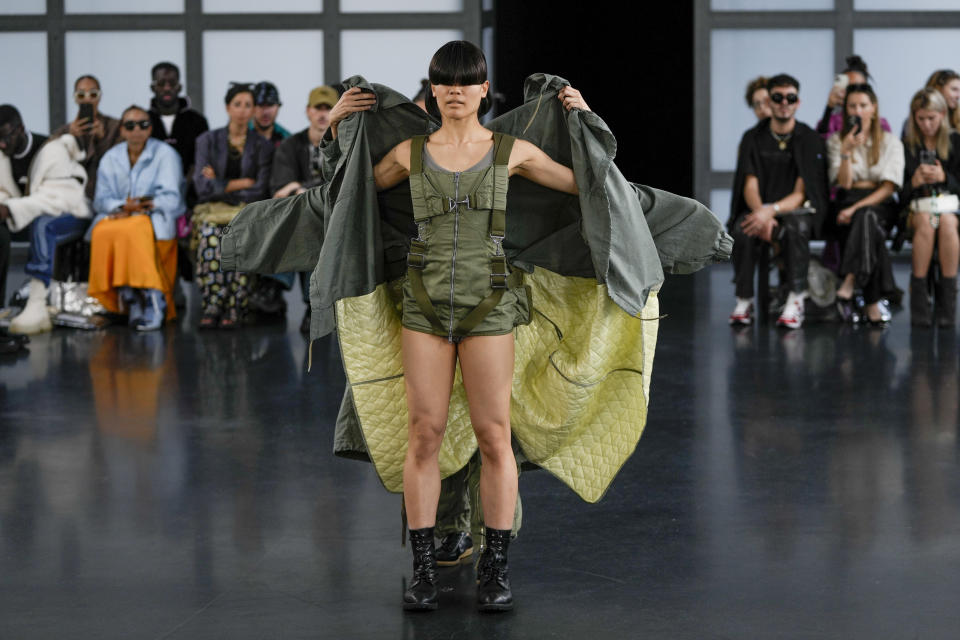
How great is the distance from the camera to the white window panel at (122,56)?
1091 cm

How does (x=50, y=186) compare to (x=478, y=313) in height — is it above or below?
above

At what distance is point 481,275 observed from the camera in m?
2.81

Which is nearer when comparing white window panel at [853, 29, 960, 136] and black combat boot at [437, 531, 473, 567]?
black combat boot at [437, 531, 473, 567]

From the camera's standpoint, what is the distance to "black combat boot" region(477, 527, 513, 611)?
281 cm

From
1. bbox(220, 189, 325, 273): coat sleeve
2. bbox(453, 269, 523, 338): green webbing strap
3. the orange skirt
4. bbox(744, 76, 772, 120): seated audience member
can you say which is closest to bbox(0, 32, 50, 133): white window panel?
the orange skirt

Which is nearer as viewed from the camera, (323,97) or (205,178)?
(323,97)

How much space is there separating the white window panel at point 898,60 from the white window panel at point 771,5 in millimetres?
358

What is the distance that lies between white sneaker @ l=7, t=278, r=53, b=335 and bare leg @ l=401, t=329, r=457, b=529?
14.8 ft

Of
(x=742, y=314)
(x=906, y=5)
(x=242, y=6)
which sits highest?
(x=242, y=6)

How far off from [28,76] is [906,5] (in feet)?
23.1

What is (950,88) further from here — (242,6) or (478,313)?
(242,6)

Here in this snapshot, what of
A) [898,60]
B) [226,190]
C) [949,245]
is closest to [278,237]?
[226,190]

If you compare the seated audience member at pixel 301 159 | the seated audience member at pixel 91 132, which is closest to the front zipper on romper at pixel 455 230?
the seated audience member at pixel 301 159

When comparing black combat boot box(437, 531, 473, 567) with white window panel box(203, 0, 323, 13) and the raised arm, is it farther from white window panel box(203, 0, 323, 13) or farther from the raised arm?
white window panel box(203, 0, 323, 13)
